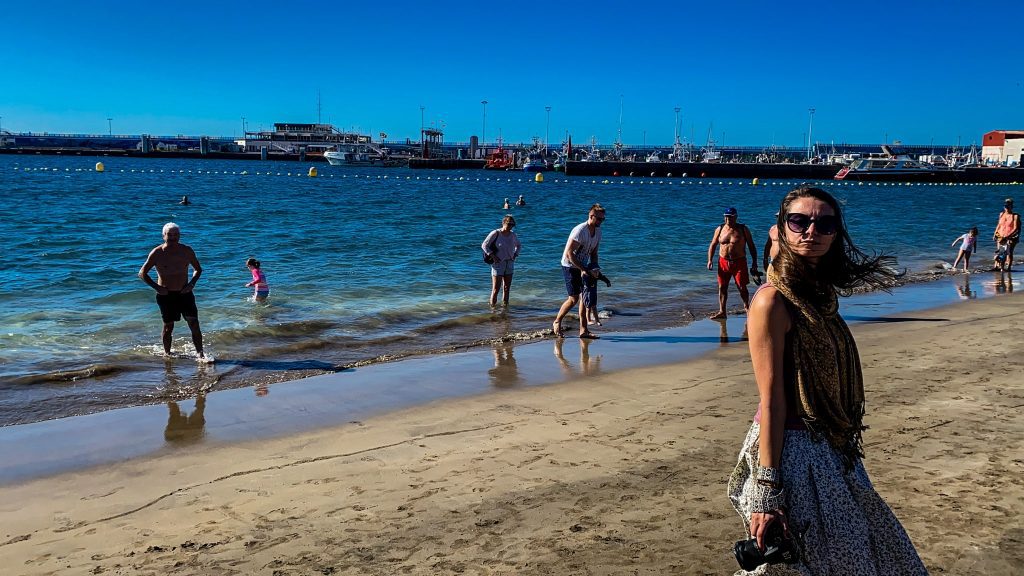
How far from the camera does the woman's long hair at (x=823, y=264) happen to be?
7.73ft

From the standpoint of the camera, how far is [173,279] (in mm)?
8758

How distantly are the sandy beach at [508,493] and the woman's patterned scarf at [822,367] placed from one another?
5.57 feet

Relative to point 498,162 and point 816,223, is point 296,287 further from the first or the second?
point 498,162

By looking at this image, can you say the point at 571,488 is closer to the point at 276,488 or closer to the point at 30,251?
the point at 276,488

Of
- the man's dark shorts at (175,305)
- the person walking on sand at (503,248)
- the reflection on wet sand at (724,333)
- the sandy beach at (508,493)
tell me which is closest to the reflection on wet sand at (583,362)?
the sandy beach at (508,493)

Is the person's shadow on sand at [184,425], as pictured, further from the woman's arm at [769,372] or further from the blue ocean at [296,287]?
the woman's arm at [769,372]

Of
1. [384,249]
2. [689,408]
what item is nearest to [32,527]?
[689,408]

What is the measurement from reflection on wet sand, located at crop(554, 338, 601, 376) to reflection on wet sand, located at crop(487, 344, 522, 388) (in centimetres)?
51

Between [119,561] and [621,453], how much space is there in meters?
3.04

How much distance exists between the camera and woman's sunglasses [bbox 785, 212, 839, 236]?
2.41 metres

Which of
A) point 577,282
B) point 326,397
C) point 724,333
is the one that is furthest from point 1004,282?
point 326,397

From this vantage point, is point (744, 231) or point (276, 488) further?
point (744, 231)

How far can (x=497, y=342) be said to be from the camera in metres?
9.96

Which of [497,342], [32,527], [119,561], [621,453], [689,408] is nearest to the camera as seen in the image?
[119,561]
